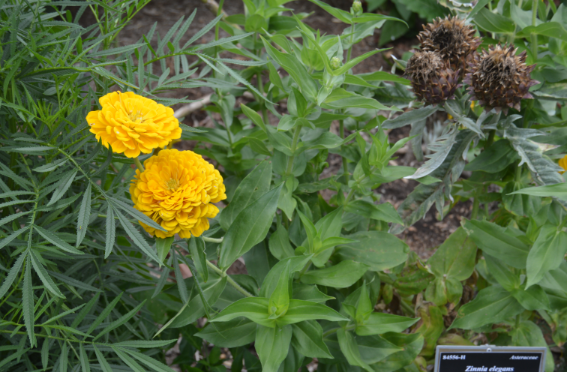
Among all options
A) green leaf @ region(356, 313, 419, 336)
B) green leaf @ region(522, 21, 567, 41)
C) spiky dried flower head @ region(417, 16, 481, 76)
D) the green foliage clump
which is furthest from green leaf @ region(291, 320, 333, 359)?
green leaf @ region(522, 21, 567, 41)

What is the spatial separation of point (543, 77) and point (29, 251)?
101cm

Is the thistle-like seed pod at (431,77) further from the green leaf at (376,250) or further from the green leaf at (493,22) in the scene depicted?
the green leaf at (376,250)

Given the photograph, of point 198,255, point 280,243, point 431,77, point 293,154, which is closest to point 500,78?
point 431,77

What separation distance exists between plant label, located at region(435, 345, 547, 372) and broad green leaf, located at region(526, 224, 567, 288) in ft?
0.71

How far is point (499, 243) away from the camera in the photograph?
96 cm

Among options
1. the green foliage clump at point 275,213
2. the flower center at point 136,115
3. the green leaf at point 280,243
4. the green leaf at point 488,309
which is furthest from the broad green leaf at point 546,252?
the flower center at point 136,115

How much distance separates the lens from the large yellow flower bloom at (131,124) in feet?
1.93

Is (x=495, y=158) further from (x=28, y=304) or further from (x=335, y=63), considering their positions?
(x=28, y=304)

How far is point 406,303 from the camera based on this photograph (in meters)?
1.23

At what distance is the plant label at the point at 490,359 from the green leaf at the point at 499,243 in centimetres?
19

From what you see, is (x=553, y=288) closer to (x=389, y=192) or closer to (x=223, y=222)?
(x=223, y=222)

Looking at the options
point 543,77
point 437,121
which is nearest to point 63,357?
point 543,77

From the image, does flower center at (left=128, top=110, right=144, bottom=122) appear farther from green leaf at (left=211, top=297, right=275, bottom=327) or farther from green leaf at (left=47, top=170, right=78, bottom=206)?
green leaf at (left=211, top=297, right=275, bottom=327)

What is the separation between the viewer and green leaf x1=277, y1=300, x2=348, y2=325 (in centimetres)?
Answer: 73
